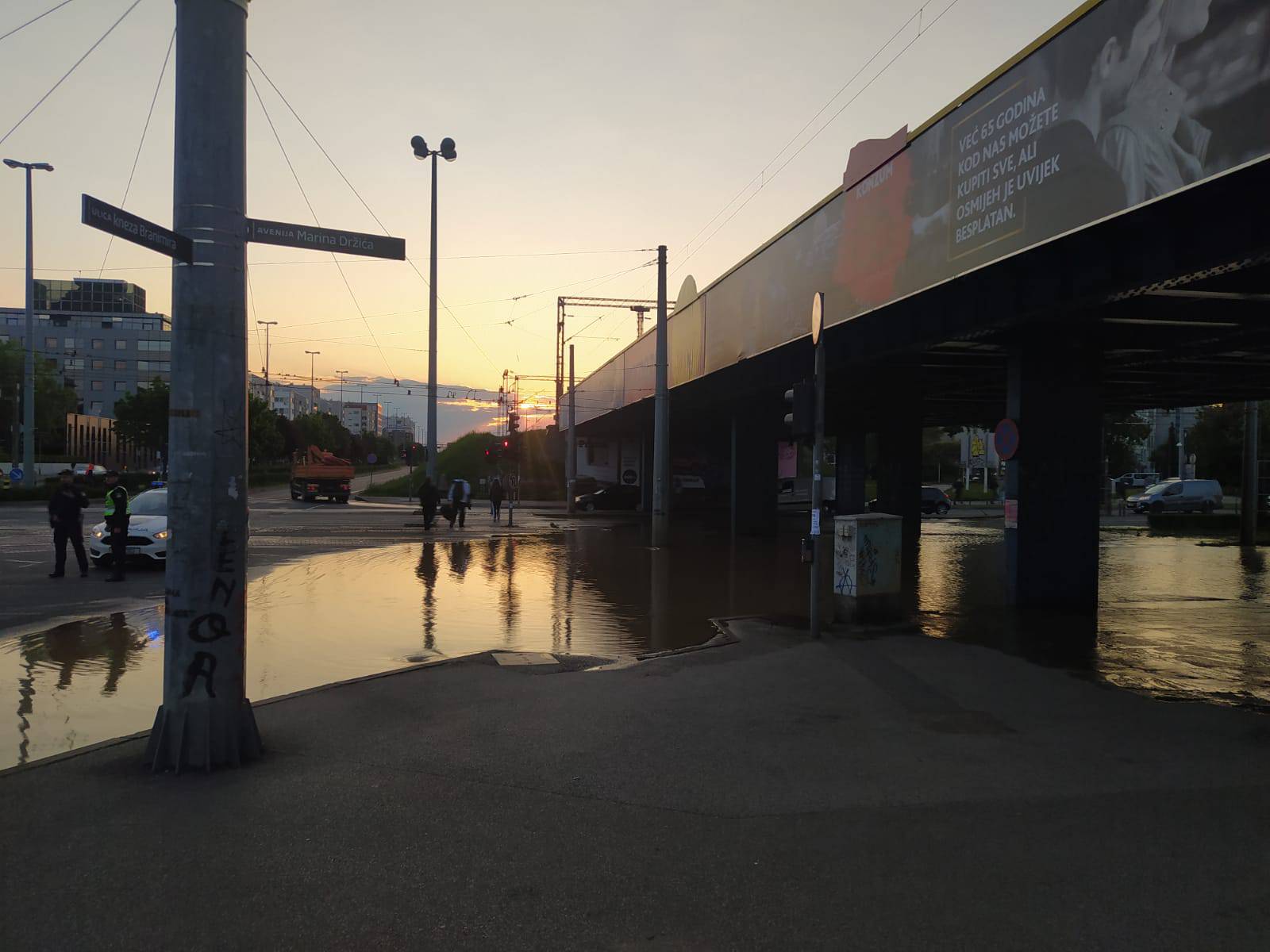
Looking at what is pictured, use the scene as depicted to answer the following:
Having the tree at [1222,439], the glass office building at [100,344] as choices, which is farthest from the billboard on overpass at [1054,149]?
the glass office building at [100,344]

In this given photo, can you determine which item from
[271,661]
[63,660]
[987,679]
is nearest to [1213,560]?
[987,679]

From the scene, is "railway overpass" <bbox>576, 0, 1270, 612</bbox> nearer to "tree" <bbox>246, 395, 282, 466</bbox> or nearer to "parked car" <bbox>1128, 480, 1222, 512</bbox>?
"parked car" <bbox>1128, 480, 1222, 512</bbox>

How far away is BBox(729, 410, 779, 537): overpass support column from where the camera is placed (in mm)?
28609

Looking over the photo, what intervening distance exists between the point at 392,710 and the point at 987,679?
197 inches

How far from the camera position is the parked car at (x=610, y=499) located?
1743 inches

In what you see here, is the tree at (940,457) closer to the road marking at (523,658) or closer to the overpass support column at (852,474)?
the overpass support column at (852,474)

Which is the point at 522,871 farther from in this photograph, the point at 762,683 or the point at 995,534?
the point at 995,534

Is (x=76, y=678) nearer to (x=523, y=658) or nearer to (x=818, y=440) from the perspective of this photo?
(x=523, y=658)

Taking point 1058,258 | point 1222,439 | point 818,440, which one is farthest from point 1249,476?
point 1222,439

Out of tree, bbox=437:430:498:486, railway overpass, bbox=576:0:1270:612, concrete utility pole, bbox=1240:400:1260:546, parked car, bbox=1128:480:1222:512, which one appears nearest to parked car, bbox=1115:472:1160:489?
parked car, bbox=1128:480:1222:512

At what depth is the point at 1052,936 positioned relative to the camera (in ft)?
11.2

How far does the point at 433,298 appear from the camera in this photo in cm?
3244

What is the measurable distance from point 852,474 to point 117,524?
25.8 metres

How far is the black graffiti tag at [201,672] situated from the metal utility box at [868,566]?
289 inches
